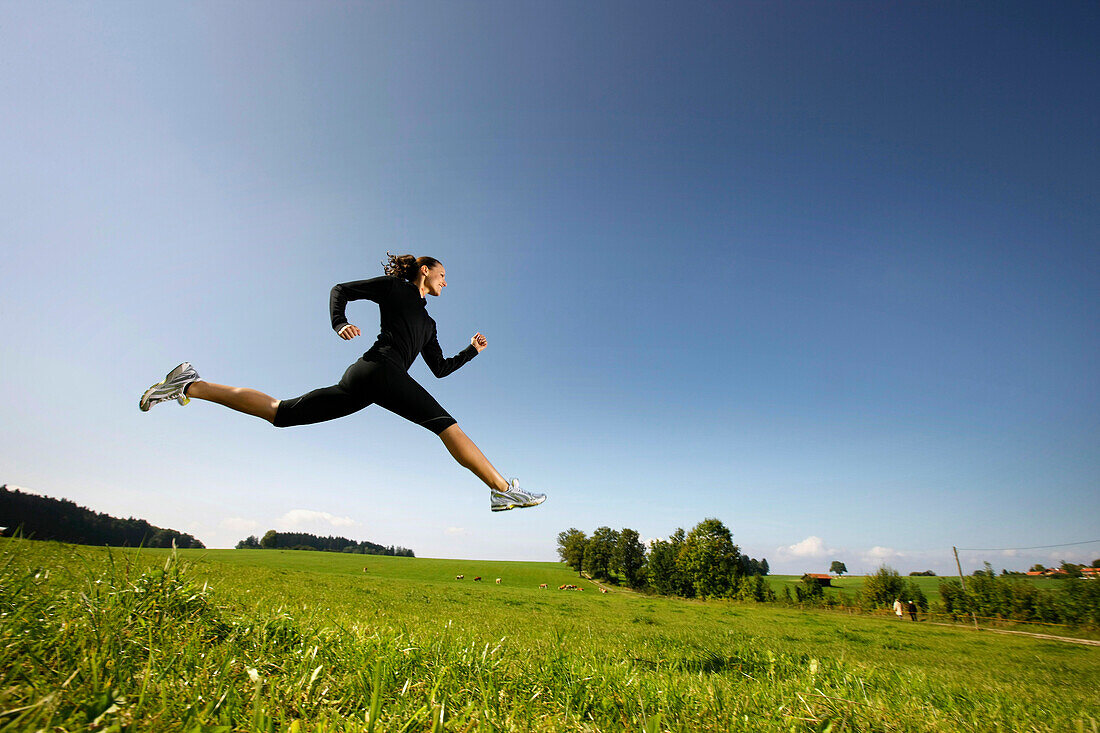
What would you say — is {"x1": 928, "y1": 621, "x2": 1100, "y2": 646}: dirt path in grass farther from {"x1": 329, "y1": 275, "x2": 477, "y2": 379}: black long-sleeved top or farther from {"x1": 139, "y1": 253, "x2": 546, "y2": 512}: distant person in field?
{"x1": 329, "y1": 275, "x2": 477, "y2": 379}: black long-sleeved top

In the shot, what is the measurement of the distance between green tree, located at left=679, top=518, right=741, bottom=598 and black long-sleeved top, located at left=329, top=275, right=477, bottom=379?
66.4 metres

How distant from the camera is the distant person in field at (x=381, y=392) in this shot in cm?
360

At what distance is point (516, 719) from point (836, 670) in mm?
2388

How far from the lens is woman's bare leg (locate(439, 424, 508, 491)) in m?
3.74

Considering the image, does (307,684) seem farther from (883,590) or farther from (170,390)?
(883,590)

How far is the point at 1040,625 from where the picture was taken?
1486 inches

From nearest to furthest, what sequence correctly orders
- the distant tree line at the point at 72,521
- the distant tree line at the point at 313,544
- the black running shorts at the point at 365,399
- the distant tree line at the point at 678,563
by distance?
the black running shorts at the point at 365,399
the distant tree line at the point at 72,521
the distant tree line at the point at 678,563
the distant tree line at the point at 313,544

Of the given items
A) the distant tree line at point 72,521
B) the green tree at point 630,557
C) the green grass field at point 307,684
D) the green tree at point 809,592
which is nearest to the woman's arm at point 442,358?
the green grass field at point 307,684

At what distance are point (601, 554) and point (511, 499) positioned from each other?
84.6 metres

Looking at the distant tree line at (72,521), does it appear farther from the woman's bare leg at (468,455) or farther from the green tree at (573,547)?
the green tree at (573,547)

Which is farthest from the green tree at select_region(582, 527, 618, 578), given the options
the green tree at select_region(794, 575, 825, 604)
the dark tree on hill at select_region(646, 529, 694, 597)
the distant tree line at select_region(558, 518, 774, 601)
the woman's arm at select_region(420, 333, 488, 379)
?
the woman's arm at select_region(420, 333, 488, 379)

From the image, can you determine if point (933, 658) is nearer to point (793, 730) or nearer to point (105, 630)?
point (793, 730)

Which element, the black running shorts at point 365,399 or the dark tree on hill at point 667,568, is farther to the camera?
the dark tree on hill at point 667,568

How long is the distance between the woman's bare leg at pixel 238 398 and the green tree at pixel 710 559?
219 feet
